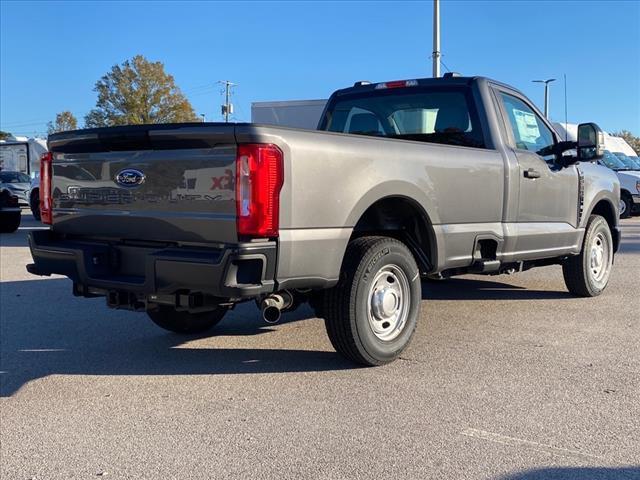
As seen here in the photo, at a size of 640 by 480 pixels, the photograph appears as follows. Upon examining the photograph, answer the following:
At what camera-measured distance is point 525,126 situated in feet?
20.3

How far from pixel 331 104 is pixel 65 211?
9.88 feet

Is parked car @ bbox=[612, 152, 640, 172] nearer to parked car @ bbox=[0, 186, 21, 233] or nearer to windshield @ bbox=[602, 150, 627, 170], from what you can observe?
windshield @ bbox=[602, 150, 627, 170]

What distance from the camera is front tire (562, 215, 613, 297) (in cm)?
689

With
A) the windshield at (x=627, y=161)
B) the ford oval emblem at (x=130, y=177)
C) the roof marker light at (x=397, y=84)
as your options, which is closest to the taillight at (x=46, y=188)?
the ford oval emblem at (x=130, y=177)

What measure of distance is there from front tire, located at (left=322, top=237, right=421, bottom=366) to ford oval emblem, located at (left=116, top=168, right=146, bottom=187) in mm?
1396

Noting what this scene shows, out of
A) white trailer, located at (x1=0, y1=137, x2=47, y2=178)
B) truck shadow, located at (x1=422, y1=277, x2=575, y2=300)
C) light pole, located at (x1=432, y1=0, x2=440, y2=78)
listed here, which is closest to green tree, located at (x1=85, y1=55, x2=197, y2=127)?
white trailer, located at (x1=0, y1=137, x2=47, y2=178)

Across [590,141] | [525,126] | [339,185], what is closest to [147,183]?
[339,185]

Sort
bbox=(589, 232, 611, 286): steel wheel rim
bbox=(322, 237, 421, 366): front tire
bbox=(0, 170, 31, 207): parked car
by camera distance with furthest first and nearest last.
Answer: bbox=(0, 170, 31, 207): parked car < bbox=(589, 232, 611, 286): steel wheel rim < bbox=(322, 237, 421, 366): front tire

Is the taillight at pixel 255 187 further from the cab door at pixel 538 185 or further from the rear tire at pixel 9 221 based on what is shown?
the rear tire at pixel 9 221

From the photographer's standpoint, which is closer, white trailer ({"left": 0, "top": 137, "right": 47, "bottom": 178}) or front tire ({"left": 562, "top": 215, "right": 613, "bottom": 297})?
front tire ({"left": 562, "top": 215, "right": 613, "bottom": 297})

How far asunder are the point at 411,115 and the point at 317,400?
3072 mm

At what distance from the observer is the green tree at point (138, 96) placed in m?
45.3

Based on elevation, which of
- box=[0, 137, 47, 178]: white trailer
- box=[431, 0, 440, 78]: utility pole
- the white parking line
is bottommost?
the white parking line

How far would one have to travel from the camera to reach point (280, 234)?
147 inches
